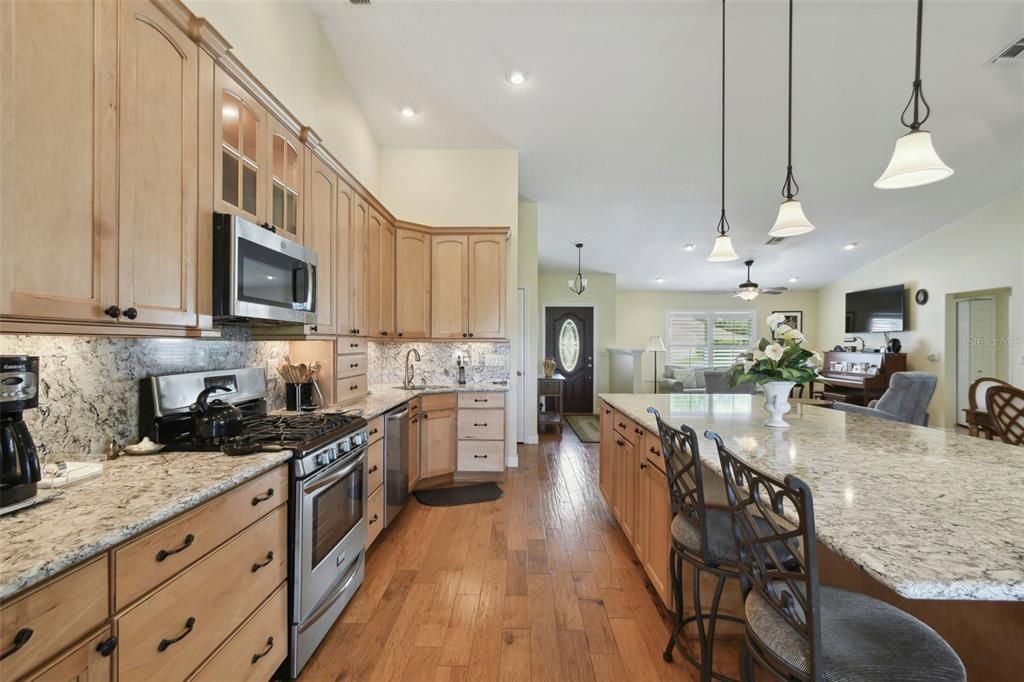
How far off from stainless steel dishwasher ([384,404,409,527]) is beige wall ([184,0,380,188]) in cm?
221

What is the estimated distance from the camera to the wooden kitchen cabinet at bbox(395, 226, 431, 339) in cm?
383

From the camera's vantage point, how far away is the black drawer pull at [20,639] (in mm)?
696

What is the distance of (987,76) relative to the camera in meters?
3.19

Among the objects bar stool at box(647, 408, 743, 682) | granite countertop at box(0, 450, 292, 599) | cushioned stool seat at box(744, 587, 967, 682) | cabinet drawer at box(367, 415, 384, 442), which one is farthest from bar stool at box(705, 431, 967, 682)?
cabinet drawer at box(367, 415, 384, 442)

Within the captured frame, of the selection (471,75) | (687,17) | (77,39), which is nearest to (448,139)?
(471,75)

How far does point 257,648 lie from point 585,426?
554 centimetres

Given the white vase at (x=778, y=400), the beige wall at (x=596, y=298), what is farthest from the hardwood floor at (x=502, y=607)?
the beige wall at (x=596, y=298)

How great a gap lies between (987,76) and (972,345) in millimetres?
4571

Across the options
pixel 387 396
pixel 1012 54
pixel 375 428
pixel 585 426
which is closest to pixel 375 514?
pixel 375 428

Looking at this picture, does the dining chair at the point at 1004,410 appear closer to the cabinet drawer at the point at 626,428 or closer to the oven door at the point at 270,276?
the cabinet drawer at the point at 626,428

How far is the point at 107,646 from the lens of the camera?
0.88m

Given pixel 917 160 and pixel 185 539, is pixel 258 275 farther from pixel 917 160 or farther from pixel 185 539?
pixel 917 160

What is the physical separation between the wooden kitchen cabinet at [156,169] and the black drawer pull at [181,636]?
36.5 inches

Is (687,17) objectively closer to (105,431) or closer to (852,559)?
(852,559)
